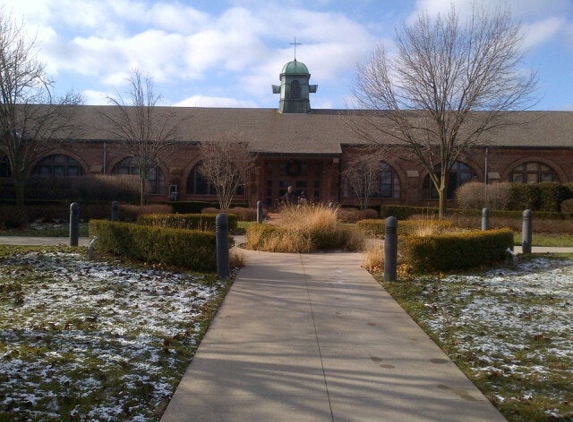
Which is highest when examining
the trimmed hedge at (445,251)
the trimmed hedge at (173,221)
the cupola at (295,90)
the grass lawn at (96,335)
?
the cupola at (295,90)

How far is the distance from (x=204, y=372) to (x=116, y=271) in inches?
206

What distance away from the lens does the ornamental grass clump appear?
14573mm

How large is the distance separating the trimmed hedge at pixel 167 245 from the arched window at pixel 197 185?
79.0 ft

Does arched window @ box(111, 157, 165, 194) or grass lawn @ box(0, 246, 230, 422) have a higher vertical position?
arched window @ box(111, 157, 165, 194)

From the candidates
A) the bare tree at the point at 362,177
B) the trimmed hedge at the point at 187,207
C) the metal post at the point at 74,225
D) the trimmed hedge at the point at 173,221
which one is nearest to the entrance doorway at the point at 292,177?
the bare tree at the point at 362,177

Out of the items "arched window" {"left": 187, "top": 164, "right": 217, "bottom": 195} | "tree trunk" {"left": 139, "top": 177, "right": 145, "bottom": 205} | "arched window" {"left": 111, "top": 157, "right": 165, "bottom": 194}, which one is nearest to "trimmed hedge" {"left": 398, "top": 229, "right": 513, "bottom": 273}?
"tree trunk" {"left": 139, "top": 177, "right": 145, "bottom": 205}

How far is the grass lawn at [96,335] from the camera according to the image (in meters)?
4.70

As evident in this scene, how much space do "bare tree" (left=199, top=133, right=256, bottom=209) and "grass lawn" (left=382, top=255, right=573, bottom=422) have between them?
19635 mm

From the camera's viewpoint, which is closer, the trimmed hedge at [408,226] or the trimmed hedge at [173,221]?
the trimmed hedge at [173,221]

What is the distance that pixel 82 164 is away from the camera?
118 ft

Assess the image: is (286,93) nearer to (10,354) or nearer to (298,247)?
Answer: (298,247)

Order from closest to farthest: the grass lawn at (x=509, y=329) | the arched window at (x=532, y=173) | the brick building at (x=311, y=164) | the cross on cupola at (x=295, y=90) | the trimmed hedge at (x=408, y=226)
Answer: the grass lawn at (x=509, y=329) < the trimmed hedge at (x=408, y=226) < the brick building at (x=311, y=164) < the arched window at (x=532, y=173) < the cross on cupola at (x=295, y=90)

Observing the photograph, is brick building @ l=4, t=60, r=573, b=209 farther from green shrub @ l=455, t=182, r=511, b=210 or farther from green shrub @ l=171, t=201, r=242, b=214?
green shrub @ l=455, t=182, r=511, b=210

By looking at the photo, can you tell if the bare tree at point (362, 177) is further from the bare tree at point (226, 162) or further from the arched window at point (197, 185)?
the arched window at point (197, 185)
